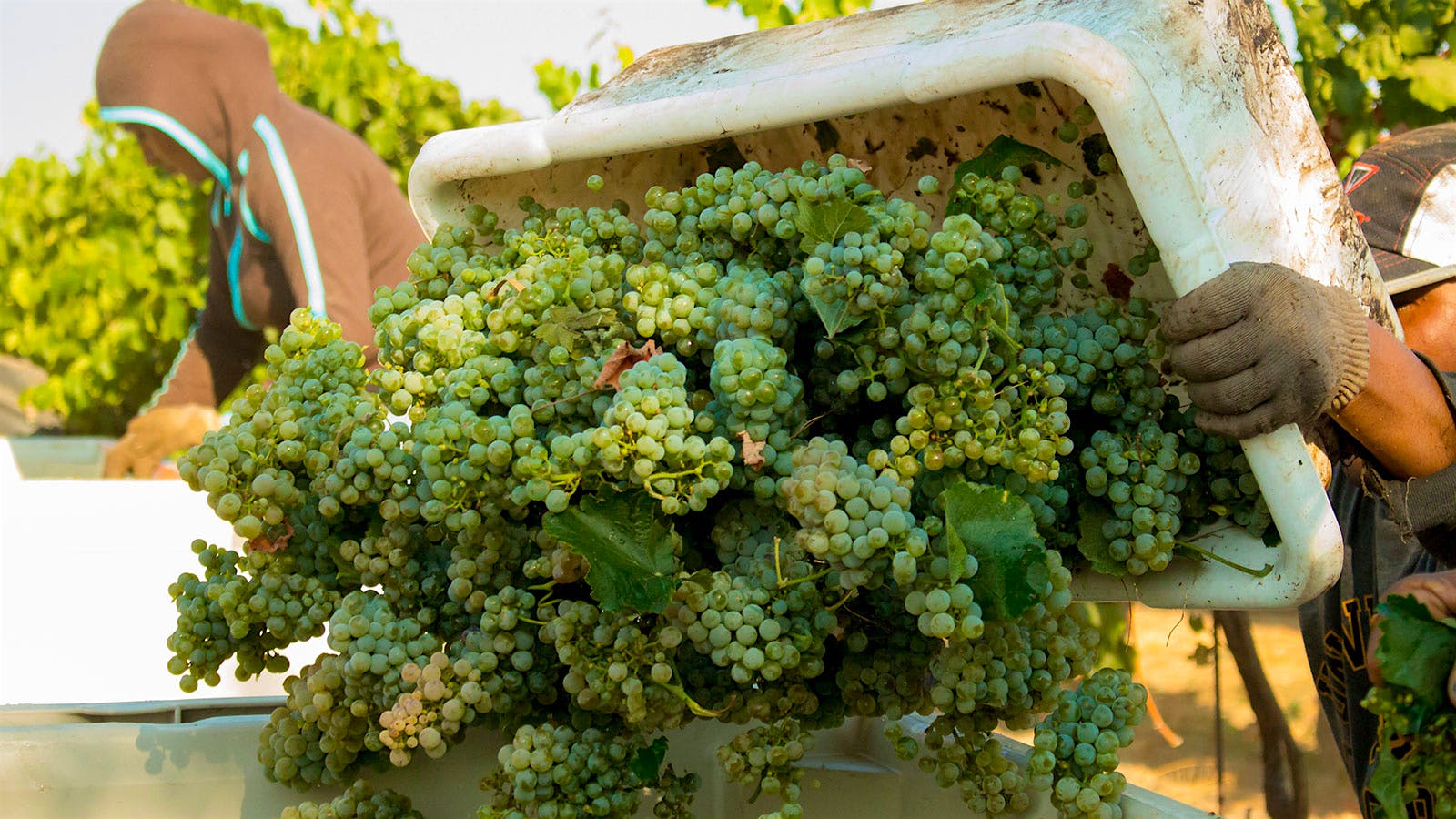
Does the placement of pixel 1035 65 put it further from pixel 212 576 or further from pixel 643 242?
pixel 212 576

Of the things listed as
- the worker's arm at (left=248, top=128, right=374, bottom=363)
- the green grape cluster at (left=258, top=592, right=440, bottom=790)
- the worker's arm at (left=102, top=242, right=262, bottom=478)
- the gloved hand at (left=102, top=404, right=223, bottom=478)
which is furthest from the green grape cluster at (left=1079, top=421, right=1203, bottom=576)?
the gloved hand at (left=102, top=404, right=223, bottom=478)

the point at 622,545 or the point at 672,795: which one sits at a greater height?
the point at 622,545

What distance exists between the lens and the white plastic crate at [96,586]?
9.05ft

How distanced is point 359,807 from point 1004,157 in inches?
36.1

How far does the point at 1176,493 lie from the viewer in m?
1.13

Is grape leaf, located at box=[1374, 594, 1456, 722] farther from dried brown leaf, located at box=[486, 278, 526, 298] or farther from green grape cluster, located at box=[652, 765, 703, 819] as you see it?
dried brown leaf, located at box=[486, 278, 526, 298]

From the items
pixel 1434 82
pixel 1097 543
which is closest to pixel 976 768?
pixel 1097 543

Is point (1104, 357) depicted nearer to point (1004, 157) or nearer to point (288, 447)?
point (1004, 157)

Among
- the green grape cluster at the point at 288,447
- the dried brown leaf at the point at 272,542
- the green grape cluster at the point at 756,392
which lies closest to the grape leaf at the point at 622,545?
the green grape cluster at the point at 756,392

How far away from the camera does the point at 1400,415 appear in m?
1.19

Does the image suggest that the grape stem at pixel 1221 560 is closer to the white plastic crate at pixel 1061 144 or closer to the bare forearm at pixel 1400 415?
the white plastic crate at pixel 1061 144

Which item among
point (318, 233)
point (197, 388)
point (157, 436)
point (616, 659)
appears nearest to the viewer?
point (616, 659)

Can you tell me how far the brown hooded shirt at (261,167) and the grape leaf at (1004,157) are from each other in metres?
2.32

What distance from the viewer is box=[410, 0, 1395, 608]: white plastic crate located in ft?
3.38
